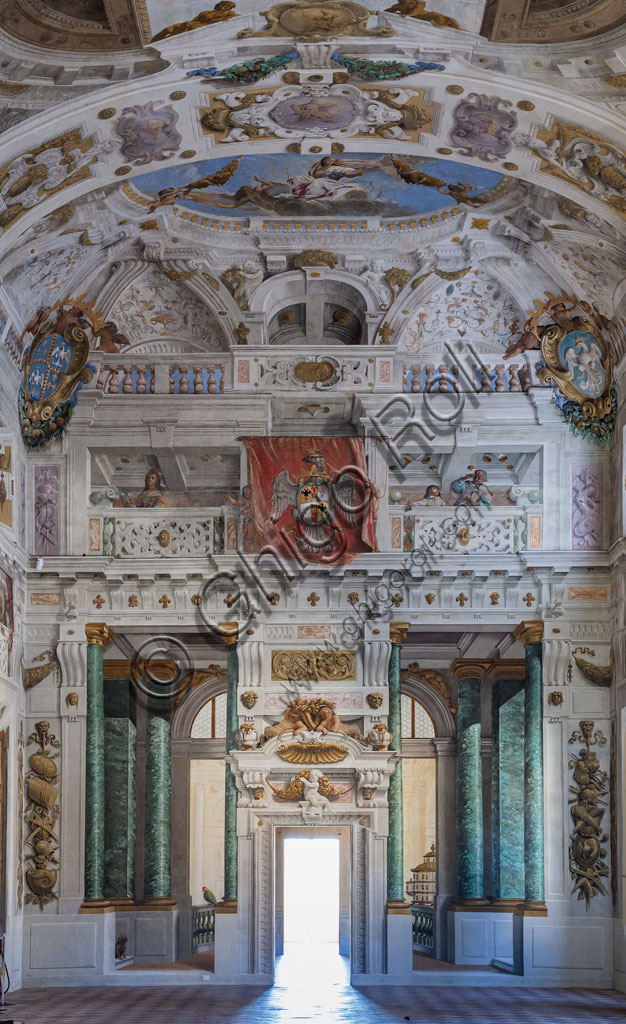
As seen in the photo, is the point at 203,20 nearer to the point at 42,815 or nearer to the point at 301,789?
the point at 301,789

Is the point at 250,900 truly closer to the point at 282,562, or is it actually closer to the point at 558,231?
the point at 282,562

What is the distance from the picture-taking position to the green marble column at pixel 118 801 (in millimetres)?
26703

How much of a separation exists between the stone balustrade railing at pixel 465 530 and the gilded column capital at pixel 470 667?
4846 millimetres

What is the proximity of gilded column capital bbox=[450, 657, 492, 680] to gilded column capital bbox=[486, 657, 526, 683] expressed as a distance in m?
0.21

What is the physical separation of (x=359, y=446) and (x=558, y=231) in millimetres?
5005

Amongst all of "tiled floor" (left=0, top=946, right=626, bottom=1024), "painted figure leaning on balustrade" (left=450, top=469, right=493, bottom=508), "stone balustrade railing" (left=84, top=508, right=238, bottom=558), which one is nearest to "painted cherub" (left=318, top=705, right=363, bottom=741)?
"stone balustrade railing" (left=84, top=508, right=238, bottom=558)

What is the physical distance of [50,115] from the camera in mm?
18547

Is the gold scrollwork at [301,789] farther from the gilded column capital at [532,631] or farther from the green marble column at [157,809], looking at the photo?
the green marble column at [157,809]

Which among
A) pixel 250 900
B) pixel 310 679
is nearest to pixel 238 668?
pixel 310 679

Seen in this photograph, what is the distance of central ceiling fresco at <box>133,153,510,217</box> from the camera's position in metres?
21.5

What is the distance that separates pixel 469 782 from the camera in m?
28.0

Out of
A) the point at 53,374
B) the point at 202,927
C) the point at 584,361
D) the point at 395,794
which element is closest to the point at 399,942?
the point at 395,794

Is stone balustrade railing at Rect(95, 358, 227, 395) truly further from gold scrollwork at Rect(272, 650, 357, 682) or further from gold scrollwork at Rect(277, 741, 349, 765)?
gold scrollwork at Rect(277, 741, 349, 765)

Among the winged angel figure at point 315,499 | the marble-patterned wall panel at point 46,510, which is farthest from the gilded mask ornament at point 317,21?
the marble-patterned wall panel at point 46,510
